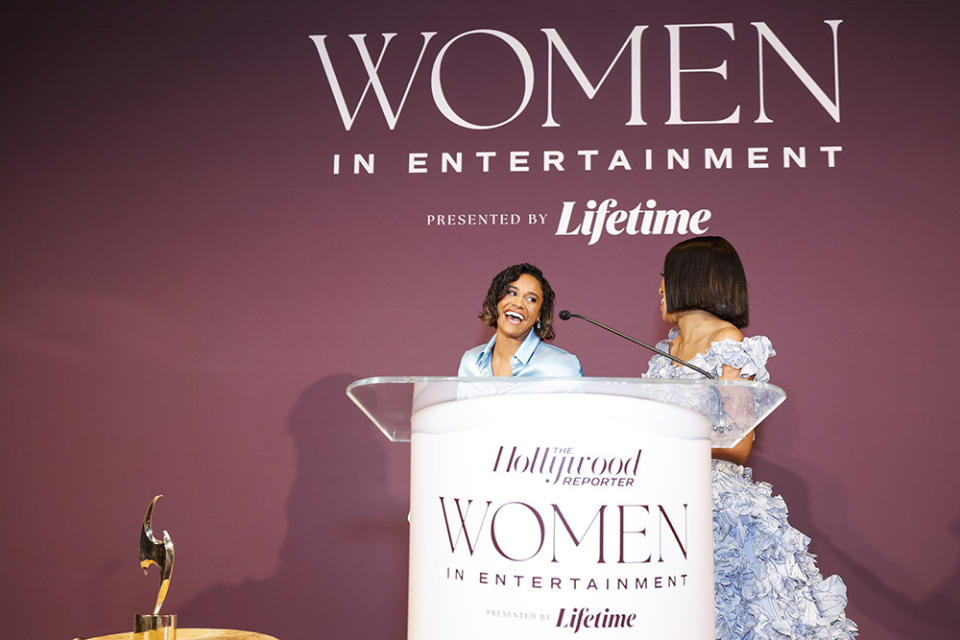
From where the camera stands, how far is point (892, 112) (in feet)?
11.8

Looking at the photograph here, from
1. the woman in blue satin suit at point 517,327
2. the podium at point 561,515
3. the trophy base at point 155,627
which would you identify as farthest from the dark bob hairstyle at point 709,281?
the trophy base at point 155,627

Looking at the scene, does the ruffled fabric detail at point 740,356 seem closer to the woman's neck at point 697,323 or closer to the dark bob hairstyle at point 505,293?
the woman's neck at point 697,323

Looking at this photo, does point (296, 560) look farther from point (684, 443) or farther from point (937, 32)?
point (937, 32)

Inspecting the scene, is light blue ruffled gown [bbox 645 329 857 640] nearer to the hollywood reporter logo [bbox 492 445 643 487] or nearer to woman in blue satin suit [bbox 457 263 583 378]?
woman in blue satin suit [bbox 457 263 583 378]

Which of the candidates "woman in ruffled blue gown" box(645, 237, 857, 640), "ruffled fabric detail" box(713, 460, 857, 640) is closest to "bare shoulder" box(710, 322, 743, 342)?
"woman in ruffled blue gown" box(645, 237, 857, 640)

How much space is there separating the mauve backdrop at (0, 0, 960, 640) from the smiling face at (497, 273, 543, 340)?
352 mm

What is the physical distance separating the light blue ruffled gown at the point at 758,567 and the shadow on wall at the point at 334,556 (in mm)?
1707

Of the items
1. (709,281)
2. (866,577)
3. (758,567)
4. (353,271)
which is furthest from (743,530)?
(353,271)

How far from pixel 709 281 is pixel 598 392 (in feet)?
4.98

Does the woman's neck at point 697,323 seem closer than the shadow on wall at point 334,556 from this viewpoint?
Yes

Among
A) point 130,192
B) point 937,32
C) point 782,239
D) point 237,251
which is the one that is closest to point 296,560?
point 237,251

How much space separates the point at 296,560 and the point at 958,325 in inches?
116

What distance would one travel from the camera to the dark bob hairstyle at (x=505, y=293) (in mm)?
3312

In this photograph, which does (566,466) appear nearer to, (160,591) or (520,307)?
(160,591)
